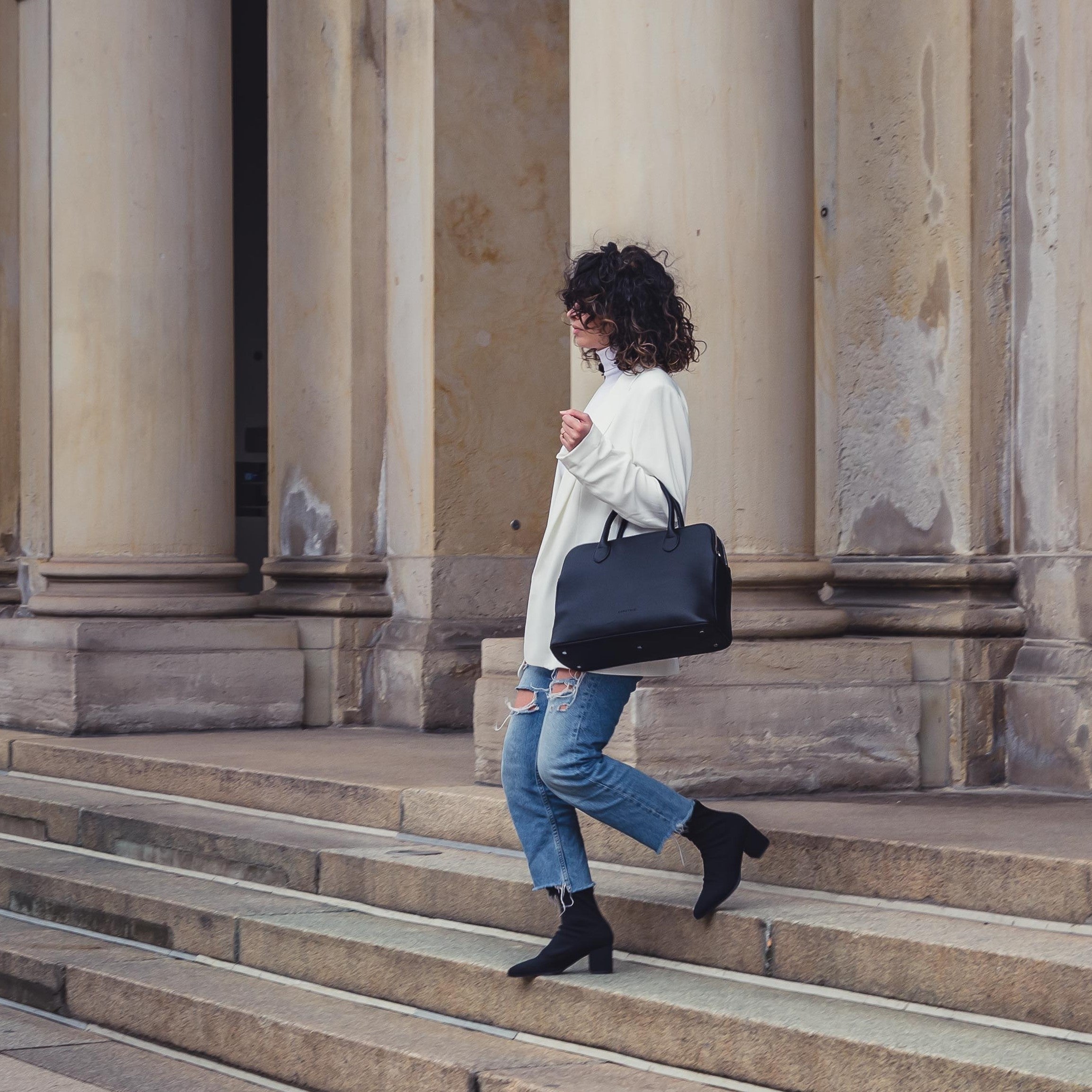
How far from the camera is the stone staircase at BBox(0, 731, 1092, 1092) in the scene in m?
4.07

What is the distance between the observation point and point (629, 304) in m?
4.40

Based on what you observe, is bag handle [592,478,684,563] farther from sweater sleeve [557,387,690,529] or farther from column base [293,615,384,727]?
column base [293,615,384,727]

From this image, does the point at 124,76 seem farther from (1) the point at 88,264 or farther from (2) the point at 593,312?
(2) the point at 593,312

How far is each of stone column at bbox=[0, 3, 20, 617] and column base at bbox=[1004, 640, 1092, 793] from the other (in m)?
6.59

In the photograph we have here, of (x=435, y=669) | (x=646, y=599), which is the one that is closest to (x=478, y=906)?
(x=646, y=599)

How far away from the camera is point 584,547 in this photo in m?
4.32

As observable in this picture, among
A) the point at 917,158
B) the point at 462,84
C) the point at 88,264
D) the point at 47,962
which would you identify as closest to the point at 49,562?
the point at 88,264

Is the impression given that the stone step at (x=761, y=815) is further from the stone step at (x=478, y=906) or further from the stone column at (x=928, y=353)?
the stone column at (x=928, y=353)

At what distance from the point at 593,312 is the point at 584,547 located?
0.60 metres

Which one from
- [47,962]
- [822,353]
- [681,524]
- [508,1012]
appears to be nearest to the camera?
[681,524]

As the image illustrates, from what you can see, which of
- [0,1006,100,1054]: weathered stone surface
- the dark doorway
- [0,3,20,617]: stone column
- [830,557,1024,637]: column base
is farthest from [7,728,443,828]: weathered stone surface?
the dark doorway

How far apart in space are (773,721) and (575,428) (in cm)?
227

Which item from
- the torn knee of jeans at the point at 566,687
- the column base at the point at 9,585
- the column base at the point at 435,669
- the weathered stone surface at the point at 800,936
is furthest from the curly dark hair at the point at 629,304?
the column base at the point at 9,585

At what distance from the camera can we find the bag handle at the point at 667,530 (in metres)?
4.23
